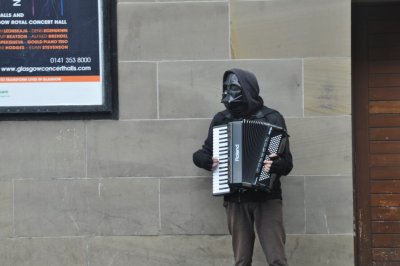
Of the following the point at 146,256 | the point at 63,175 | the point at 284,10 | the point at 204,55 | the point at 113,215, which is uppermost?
the point at 284,10

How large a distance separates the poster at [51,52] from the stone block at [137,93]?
0.73 feet

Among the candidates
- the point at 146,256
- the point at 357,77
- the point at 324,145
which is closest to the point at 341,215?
the point at 324,145

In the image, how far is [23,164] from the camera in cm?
649

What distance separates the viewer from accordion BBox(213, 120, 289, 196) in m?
5.43

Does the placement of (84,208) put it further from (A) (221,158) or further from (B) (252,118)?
(B) (252,118)

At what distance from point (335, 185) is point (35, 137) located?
2879 mm

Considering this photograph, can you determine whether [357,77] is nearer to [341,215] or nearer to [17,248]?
[341,215]

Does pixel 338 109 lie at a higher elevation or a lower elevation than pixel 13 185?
higher

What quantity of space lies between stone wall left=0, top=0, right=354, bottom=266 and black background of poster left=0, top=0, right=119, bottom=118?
0.23ft

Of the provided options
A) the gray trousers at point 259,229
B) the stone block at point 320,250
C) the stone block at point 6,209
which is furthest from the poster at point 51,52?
the stone block at point 320,250

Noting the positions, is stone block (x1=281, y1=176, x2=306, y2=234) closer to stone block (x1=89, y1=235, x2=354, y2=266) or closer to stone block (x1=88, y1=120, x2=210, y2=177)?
stone block (x1=89, y1=235, x2=354, y2=266)

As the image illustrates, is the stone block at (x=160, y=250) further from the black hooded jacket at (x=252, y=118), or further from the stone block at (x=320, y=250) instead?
the black hooded jacket at (x=252, y=118)

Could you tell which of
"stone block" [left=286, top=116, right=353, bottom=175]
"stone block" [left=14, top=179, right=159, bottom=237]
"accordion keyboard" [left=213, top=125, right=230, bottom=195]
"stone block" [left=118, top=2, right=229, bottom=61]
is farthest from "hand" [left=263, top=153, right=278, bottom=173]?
"stone block" [left=14, top=179, right=159, bottom=237]

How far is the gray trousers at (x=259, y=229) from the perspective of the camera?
560 centimetres
